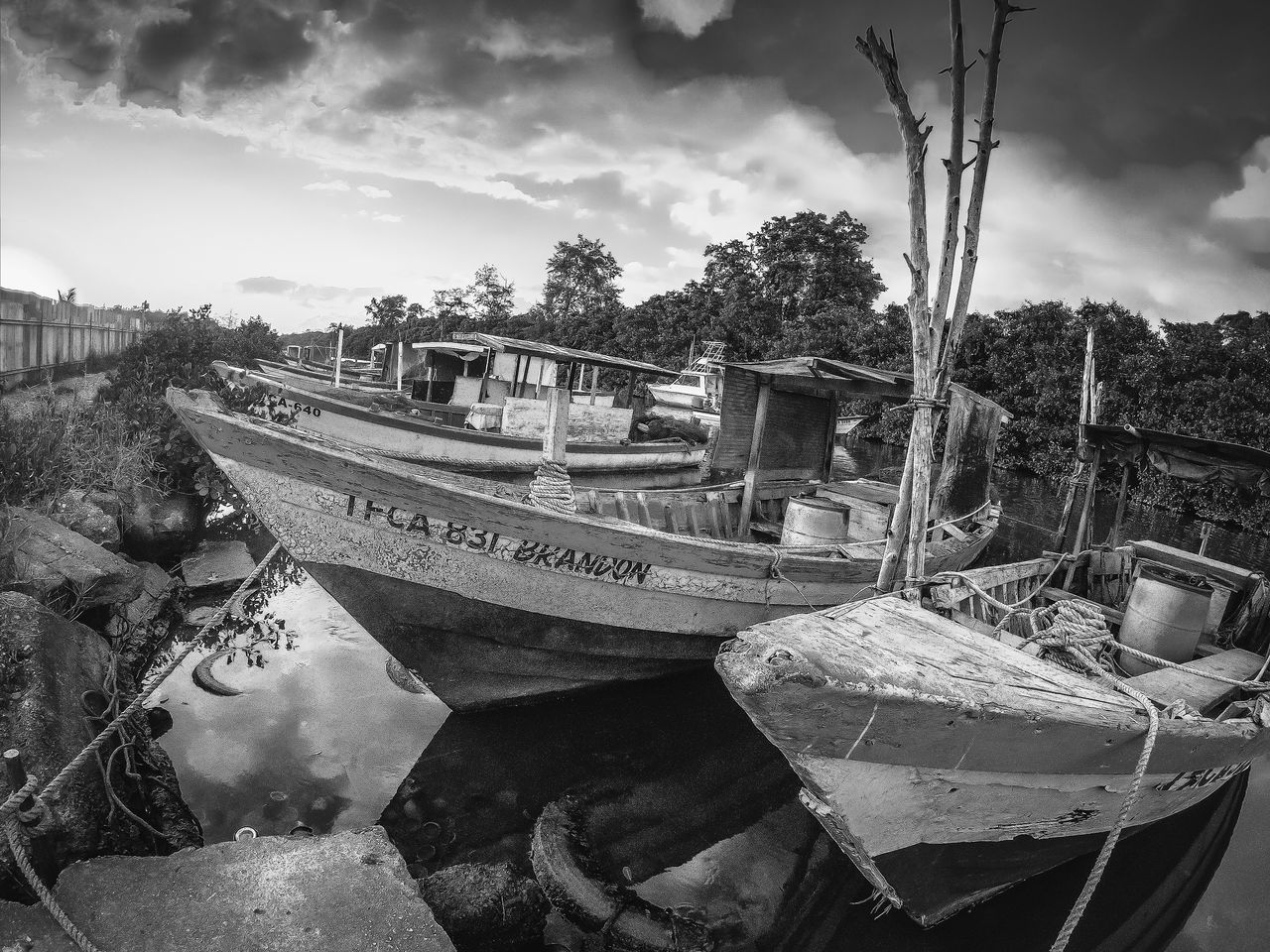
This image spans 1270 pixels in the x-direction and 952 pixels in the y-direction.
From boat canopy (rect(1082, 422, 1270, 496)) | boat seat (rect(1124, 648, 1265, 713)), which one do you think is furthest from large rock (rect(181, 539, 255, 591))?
boat canopy (rect(1082, 422, 1270, 496))

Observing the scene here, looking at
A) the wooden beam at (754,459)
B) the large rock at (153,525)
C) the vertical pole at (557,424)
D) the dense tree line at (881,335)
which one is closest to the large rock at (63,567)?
the large rock at (153,525)

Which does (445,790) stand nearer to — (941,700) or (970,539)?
(941,700)

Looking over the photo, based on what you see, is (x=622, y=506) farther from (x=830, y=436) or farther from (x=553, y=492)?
(x=830, y=436)

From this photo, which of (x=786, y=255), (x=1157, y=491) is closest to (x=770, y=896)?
(x=1157, y=491)

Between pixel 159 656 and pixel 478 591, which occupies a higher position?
pixel 478 591

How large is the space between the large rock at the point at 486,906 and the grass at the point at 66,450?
6.24m

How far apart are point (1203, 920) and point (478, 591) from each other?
548cm

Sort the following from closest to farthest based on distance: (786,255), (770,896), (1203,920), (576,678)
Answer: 1. (770,896)
2. (1203,920)
3. (576,678)
4. (786,255)

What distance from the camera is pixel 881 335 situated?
29.7m

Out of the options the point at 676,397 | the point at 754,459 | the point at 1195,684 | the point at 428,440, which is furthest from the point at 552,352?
the point at 676,397

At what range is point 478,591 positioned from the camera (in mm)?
4871

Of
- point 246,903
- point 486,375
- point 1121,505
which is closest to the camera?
point 246,903

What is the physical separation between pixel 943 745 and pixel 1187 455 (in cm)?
592

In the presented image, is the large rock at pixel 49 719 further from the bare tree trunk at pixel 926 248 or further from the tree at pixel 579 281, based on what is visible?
the tree at pixel 579 281
